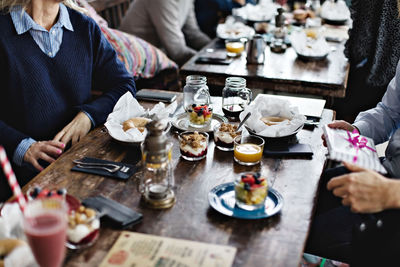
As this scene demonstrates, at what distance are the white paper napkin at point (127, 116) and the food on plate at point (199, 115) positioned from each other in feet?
0.31

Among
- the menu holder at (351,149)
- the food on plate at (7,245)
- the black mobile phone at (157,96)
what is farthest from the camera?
the black mobile phone at (157,96)

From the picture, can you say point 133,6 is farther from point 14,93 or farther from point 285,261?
point 285,261

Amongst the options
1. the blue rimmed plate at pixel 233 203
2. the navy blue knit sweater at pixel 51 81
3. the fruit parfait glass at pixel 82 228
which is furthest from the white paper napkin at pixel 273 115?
the fruit parfait glass at pixel 82 228

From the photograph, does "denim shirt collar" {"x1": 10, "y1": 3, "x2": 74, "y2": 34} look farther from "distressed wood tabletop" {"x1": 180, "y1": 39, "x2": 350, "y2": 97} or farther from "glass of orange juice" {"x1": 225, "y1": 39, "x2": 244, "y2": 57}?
"glass of orange juice" {"x1": 225, "y1": 39, "x2": 244, "y2": 57}

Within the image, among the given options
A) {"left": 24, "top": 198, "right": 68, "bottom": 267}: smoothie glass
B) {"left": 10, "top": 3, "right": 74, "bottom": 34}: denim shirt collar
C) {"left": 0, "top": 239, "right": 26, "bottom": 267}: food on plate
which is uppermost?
{"left": 10, "top": 3, "right": 74, "bottom": 34}: denim shirt collar

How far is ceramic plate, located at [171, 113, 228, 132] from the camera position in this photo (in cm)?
179

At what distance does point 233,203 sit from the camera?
4.26 ft

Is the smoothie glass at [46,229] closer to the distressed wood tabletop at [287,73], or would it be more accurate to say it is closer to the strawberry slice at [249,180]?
the strawberry slice at [249,180]

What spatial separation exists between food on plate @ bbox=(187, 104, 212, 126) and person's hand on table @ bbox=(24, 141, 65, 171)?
52 cm

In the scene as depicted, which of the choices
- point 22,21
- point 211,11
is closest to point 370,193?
point 22,21

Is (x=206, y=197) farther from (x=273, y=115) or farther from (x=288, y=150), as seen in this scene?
(x=273, y=115)

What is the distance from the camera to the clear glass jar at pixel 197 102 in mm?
1800

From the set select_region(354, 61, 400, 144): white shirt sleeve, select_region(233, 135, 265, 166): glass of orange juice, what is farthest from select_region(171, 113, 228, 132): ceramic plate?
select_region(354, 61, 400, 144): white shirt sleeve

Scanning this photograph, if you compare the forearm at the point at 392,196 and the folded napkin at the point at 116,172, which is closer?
the forearm at the point at 392,196
